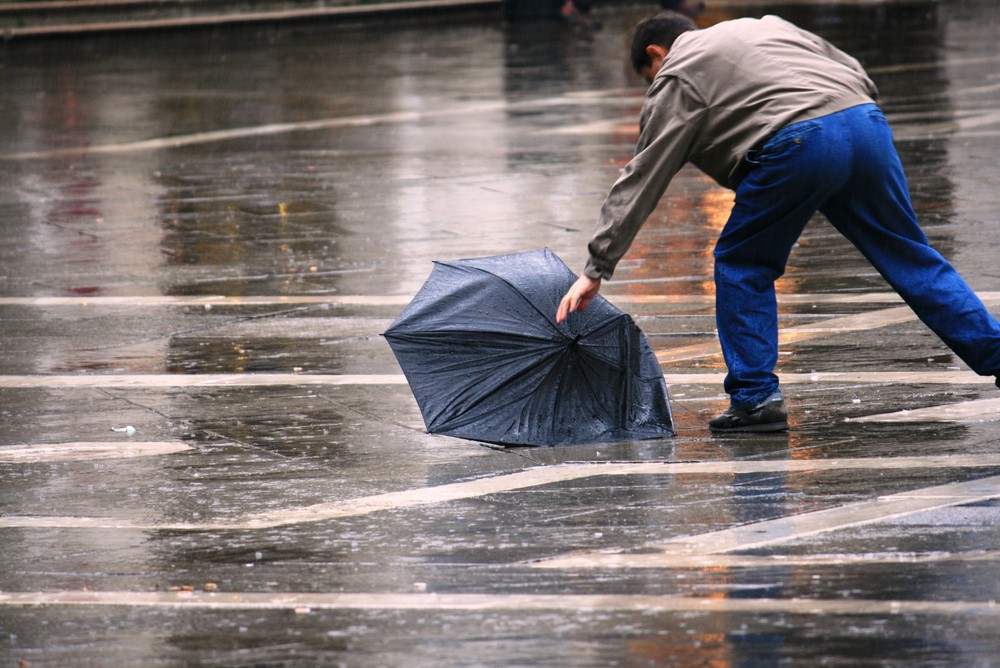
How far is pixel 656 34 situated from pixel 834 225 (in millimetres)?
929

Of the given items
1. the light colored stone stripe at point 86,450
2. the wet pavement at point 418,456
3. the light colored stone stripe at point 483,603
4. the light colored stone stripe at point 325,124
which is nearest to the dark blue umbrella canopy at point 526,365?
the wet pavement at point 418,456

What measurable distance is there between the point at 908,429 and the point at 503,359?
4.86ft

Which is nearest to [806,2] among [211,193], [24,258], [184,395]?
[211,193]

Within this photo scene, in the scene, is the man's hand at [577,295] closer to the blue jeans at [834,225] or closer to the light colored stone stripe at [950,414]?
the blue jeans at [834,225]

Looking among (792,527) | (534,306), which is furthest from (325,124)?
(792,527)

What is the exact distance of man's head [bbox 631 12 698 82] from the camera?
629 centimetres

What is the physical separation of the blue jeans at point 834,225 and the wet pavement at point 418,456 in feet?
1.09

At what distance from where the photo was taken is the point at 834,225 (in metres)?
Result: 6.33

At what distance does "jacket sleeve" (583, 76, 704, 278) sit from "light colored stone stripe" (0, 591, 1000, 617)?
163cm

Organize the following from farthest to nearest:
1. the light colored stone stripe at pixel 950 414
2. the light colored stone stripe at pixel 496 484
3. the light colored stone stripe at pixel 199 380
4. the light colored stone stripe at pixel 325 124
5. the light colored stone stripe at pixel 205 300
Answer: the light colored stone stripe at pixel 325 124 < the light colored stone stripe at pixel 205 300 < the light colored stone stripe at pixel 199 380 < the light colored stone stripe at pixel 950 414 < the light colored stone stripe at pixel 496 484

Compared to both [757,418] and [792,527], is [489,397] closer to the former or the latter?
[757,418]

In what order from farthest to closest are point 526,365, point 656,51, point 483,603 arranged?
point 526,365
point 656,51
point 483,603

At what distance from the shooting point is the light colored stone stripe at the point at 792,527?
5066 mm

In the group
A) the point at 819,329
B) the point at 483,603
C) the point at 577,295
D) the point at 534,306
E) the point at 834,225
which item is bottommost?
the point at 819,329
